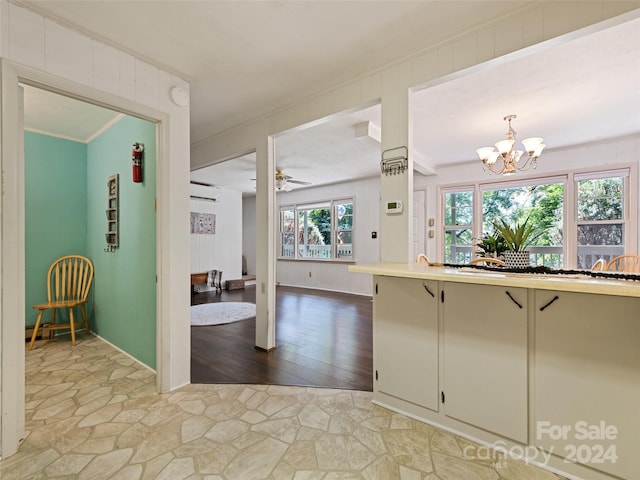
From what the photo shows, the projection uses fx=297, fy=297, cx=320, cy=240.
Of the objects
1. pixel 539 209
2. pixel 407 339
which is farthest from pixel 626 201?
pixel 407 339

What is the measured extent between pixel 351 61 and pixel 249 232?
739 centimetres

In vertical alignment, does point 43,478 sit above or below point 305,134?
below

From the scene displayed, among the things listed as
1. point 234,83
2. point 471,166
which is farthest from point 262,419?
point 471,166

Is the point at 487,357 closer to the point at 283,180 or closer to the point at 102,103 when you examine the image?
the point at 102,103

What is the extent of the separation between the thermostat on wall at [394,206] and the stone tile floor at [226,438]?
1406 mm

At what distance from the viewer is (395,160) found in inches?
85.7

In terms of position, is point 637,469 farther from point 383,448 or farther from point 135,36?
point 135,36

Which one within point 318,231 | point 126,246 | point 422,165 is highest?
point 422,165

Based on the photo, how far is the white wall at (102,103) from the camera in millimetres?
1647

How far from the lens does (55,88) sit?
183 centimetres

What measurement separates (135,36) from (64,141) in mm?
2547

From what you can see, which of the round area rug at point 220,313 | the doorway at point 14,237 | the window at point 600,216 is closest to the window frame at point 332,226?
the round area rug at point 220,313

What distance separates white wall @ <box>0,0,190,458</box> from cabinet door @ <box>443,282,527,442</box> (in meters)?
2.03

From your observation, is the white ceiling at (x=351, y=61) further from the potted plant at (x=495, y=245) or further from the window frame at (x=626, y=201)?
the potted plant at (x=495, y=245)
